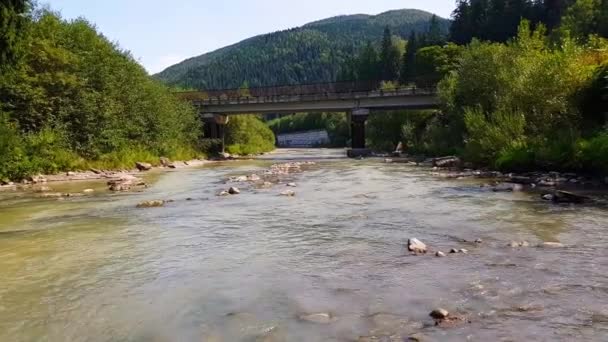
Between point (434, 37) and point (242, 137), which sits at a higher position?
point (434, 37)

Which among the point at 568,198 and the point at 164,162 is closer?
the point at 568,198

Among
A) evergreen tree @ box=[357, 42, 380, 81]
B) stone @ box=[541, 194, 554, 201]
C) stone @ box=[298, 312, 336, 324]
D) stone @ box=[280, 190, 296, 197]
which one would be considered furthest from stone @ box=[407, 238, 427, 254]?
evergreen tree @ box=[357, 42, 380, 81]

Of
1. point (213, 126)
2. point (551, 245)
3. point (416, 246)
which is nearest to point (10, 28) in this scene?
point (416, 246)

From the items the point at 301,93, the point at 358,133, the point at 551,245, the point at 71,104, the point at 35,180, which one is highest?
the point at 301,93

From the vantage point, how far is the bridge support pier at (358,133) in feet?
227

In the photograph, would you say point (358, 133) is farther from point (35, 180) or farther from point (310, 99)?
point (35, 180)

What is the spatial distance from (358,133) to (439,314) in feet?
211

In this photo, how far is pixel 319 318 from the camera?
759 cm

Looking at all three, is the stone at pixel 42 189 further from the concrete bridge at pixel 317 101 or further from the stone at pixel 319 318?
the concrete bridge at pixel 317 101

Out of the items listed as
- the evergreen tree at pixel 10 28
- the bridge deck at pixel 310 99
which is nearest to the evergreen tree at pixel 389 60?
the bridge deck at pixel 310 99

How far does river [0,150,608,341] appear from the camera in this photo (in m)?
7.25

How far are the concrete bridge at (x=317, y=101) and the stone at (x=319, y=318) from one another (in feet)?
189

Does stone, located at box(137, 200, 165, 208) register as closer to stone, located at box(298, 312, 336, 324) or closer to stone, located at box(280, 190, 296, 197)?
stone, located at box(280, 190, 296, 197)

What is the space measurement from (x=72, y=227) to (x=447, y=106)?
40.3 meters
